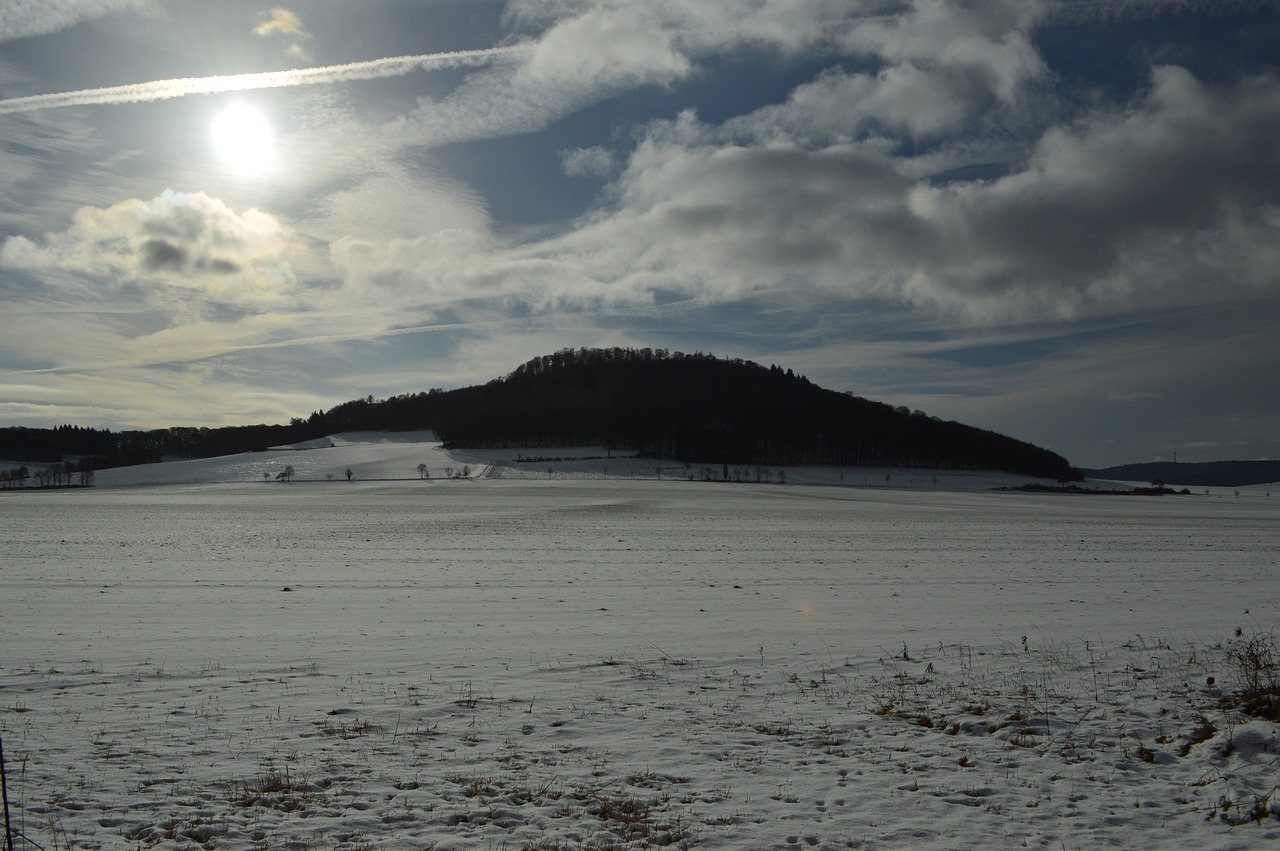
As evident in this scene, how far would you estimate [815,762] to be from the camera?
7871 millimetres

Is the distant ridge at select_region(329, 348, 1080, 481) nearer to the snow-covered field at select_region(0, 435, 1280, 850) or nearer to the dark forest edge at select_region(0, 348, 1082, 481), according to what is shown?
the dark forest edge at select_region(0, 348, 1082, 481)

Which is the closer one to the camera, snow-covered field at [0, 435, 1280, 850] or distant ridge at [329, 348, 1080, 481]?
snow-covered field at [0, 435, 1280, 850]

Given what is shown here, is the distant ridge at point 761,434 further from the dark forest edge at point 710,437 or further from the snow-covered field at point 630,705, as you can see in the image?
the snow-covered field at point 630,705

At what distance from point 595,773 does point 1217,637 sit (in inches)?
483

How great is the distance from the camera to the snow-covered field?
652 centimetres

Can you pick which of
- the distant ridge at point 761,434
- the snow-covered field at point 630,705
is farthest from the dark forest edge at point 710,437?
the snow-covered field at point 630,705

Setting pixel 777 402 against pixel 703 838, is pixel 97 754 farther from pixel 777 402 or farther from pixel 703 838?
pixel 777 402

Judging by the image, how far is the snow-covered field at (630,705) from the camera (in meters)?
6.52

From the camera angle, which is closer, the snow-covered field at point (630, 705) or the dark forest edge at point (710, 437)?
the snow-covered field at point (630, 705)

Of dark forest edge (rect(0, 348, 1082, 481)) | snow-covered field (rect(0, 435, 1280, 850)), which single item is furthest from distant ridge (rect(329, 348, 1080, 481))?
snow-covered field (rect(0, 435, 1280, 850))

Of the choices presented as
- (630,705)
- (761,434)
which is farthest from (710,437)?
(630,705)

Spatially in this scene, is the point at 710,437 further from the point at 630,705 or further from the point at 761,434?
the point at 630,705

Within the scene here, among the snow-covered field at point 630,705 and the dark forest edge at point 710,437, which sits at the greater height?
the dark forest edge at point 710,437

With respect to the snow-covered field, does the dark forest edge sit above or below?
above
